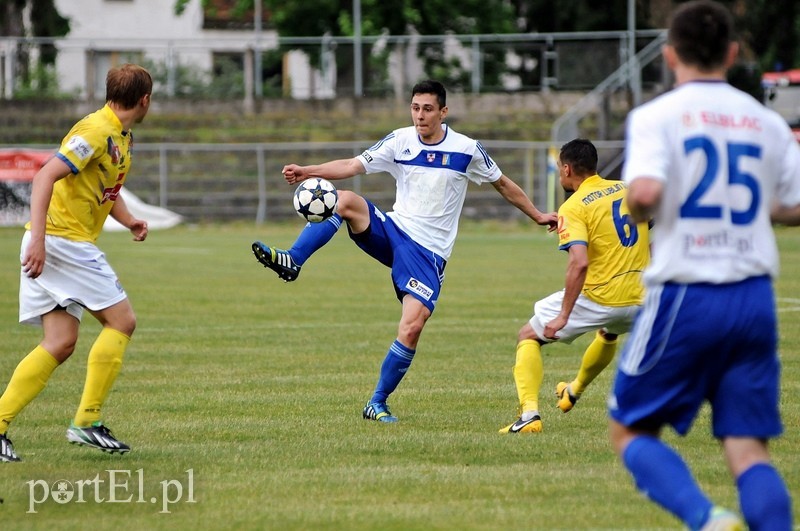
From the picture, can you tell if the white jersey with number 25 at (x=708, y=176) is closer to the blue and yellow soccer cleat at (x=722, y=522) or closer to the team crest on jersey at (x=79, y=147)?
the blue and yellow soccer cleat at (x=722, y=522)

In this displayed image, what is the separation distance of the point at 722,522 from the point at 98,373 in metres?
3.63

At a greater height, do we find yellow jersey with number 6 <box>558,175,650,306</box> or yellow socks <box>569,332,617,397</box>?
yellow jersey with number 6 <box>558,175,650,306</box>

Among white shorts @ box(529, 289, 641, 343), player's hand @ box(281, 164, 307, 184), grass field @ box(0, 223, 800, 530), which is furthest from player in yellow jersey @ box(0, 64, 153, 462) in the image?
white shorts @ box(529, 289, 641, 343)

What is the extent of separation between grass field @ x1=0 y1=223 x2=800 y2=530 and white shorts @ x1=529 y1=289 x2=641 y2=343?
22.3 inches

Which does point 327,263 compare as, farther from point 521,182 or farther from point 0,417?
point 0,417

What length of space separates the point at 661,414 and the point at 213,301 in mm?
11815

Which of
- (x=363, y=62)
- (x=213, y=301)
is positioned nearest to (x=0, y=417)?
(x=213, y=301)

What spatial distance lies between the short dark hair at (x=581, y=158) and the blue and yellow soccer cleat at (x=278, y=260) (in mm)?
1756

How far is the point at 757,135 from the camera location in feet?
13.5

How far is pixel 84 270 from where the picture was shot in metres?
6.36

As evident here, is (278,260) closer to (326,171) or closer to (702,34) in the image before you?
(326,171)

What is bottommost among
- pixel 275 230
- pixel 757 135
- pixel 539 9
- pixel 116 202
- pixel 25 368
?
pixel 275 230

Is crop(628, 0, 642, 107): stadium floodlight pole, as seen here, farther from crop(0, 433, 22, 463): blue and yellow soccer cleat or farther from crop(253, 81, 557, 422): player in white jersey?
crop(0, 433, 22, 463): blue and yellow soccer cleat

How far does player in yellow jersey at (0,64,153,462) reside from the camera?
632 centimetres
